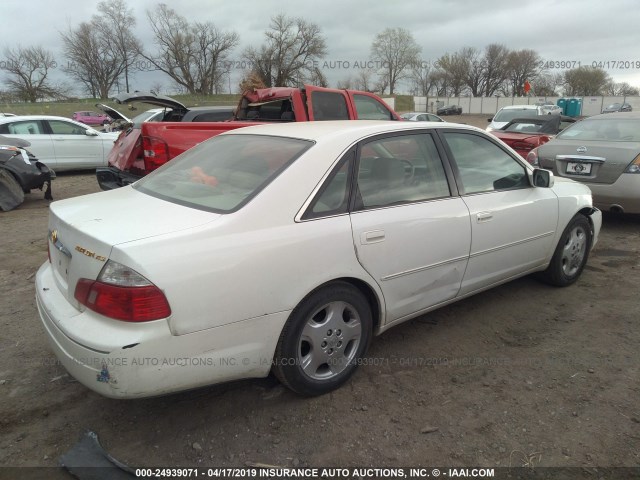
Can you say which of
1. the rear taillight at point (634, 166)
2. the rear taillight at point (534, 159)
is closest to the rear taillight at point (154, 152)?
the rear taillight at point (534, 159)

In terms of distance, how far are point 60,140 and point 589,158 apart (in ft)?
34.7

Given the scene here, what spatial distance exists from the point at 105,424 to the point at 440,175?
8.23 ft

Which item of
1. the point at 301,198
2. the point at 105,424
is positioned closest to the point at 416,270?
the point at 301,198

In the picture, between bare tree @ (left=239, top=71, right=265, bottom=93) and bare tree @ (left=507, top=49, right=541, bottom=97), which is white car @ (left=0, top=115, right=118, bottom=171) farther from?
bare tree @ (left=507, top=49, right=541, bottom=97)

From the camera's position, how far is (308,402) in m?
2.67

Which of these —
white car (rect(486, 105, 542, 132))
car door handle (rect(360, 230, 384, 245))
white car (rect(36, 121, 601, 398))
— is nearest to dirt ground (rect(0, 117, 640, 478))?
white car (rect(36, 121, 601, 398))

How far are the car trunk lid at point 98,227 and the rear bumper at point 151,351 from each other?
203 mm

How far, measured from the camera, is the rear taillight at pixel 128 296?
2.01 meters

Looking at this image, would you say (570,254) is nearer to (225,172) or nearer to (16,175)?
(225,172)

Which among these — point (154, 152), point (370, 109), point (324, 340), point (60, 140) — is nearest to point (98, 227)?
point (324, 340)

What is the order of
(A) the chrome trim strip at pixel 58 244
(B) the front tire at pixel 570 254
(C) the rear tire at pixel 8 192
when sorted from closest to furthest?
(A) the chrome trim strip at pixel 58 244, (B) the front tire at pixel 570 254, (C) the rear tire at pixel 8 192

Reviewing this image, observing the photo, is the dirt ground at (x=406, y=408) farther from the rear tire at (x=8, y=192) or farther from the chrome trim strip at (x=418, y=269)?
the rear tire at (x=8, y=192)

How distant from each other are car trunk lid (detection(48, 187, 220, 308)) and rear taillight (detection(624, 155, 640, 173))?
552cm

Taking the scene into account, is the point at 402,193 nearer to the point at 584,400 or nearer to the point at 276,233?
the point at 276,233
